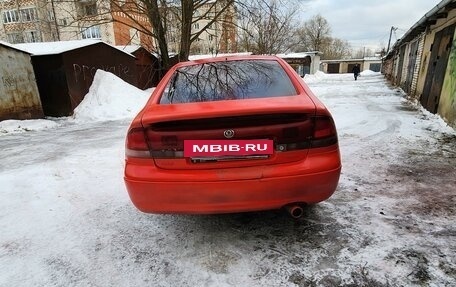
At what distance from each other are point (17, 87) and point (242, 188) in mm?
10309

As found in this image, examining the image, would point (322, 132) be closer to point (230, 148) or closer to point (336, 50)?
point (230, 148)

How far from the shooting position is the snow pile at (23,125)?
29.6 ft

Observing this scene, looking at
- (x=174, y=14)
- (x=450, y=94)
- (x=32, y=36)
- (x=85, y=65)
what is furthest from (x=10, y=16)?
(x=450, y=94)

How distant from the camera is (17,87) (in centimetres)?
993

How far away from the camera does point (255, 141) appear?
224 cm

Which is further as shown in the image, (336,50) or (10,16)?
(336,50)

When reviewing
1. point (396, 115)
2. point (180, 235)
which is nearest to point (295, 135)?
point (180, 235)

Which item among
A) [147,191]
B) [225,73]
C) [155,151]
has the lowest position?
[147,191]

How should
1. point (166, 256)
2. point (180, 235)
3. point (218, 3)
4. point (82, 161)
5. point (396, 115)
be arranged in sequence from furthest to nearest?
1. point (218, 3)
2. point (396, 115)
3. point (82, 161)
4. point (180, 235)
5. point (166, 256)

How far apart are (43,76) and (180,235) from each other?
10.9 meters

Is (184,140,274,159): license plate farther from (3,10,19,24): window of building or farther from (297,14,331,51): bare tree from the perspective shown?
(297,14,331,51): bare tree

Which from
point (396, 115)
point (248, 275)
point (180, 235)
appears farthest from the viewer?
point (396, 115)

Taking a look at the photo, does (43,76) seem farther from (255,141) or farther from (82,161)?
(255,141)

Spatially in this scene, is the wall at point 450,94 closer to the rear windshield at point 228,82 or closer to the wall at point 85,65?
the rear windshield at point 228,82
